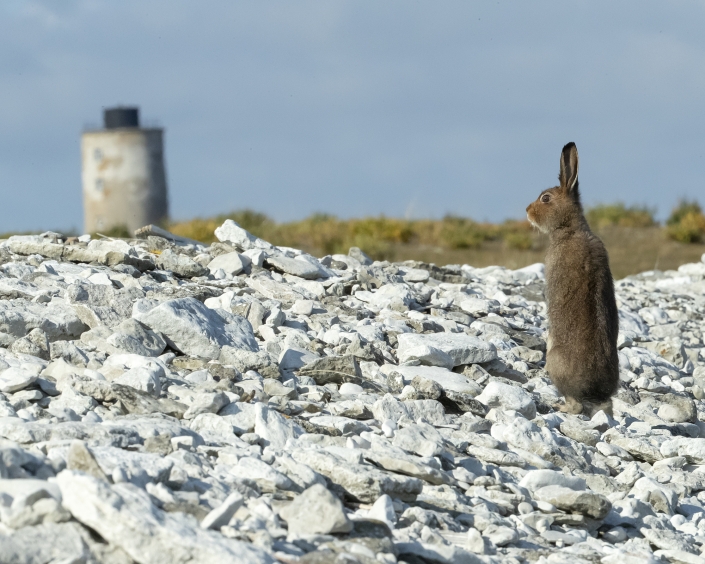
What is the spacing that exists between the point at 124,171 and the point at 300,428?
3906 cm

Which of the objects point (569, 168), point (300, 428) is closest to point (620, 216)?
point (569, 168)

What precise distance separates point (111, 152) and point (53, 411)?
39.0 meters

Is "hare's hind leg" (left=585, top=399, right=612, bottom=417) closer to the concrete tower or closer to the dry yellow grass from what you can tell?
the dry yellow grass

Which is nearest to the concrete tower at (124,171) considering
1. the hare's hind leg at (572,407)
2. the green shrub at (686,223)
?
the green shrub at (686,223)

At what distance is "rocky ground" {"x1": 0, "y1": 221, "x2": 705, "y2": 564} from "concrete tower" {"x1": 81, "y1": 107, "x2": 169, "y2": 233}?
111 ft

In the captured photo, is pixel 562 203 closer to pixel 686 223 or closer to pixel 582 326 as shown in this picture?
pixel 582 326

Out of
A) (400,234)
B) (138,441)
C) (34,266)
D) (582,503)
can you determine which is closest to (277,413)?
(138,441)

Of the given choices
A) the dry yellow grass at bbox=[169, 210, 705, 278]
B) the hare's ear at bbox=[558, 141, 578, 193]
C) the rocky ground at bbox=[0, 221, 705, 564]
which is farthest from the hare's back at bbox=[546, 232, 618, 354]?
the dry yellow grass at bbox=[169, 210, 705, 278]

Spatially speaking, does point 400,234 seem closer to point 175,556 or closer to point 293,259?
point 293,259

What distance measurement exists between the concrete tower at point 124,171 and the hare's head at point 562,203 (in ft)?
117

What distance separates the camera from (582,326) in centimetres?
631

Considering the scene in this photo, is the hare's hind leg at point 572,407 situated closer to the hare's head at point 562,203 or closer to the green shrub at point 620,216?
the hare's head at point 562,203

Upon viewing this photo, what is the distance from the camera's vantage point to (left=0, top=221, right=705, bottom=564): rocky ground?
340 centimetres

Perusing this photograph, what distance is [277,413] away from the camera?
15.3 ft
